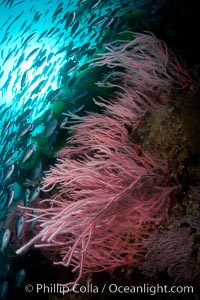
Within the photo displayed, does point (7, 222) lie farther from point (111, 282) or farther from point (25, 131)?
point (111, 282)

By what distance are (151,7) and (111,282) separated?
6900 millimetres

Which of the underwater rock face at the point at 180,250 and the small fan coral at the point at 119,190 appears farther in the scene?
the underwater rock face at the point at 180,250

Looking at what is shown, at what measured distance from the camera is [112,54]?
11.5 feet

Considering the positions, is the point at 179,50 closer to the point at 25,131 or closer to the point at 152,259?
the point at 152,259

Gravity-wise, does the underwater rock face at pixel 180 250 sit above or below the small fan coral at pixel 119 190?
below

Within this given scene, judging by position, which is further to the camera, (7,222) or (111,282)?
(7,222)

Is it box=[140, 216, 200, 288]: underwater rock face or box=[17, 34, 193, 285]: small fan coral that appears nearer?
box=[17, 34, 193, 285]: small fan coral

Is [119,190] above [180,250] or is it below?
above

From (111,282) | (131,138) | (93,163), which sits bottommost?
(111,282)

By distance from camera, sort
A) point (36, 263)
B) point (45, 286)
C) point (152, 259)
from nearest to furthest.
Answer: point (152, 259), point (45, 286), point (36, 263)

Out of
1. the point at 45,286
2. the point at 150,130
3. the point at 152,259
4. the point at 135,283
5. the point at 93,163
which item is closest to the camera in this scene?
the point at 93,163

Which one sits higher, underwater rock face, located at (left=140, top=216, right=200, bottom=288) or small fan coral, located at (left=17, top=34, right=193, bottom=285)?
small fan coral, located at (left=17, top=34, right=193, bottom=285)

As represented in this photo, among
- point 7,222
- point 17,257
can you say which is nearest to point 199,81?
point 7,222

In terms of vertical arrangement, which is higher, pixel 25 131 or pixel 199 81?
pixel 199 81
